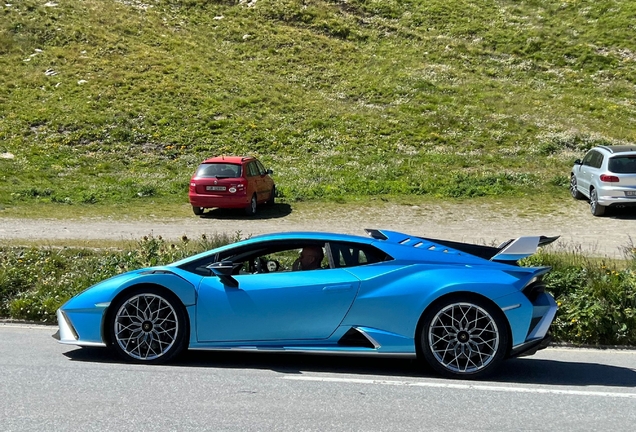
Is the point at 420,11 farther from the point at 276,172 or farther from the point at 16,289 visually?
the point at 16,289

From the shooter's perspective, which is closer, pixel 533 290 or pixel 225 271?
pixel 533 290

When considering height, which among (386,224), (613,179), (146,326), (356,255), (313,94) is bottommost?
(386,224)

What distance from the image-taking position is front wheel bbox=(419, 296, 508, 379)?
656 cm

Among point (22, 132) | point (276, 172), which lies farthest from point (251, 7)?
point (276, 172)

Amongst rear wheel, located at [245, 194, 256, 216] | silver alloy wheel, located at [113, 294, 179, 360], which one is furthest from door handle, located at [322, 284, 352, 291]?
rear wheel, located at [245, 194, 256, 216]

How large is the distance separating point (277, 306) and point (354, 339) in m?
0.75

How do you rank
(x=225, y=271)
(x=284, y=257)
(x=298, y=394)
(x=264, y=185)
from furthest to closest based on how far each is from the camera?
(x=264, y=185) → (x=284, y=257) → (x=225, y=271) → (x=298, y=394)

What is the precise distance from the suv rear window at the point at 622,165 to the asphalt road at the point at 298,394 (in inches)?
507

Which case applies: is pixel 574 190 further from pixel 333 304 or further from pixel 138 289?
pixel 138 289

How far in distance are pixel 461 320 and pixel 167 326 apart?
2.67m

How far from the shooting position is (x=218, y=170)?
2141cm

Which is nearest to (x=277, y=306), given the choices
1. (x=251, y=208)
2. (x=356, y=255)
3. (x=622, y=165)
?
(x=356, y=255)

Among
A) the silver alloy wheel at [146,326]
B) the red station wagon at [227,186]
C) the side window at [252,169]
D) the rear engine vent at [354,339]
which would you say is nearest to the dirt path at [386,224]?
the red station wagon at [227,186]

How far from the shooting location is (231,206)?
20750mm
